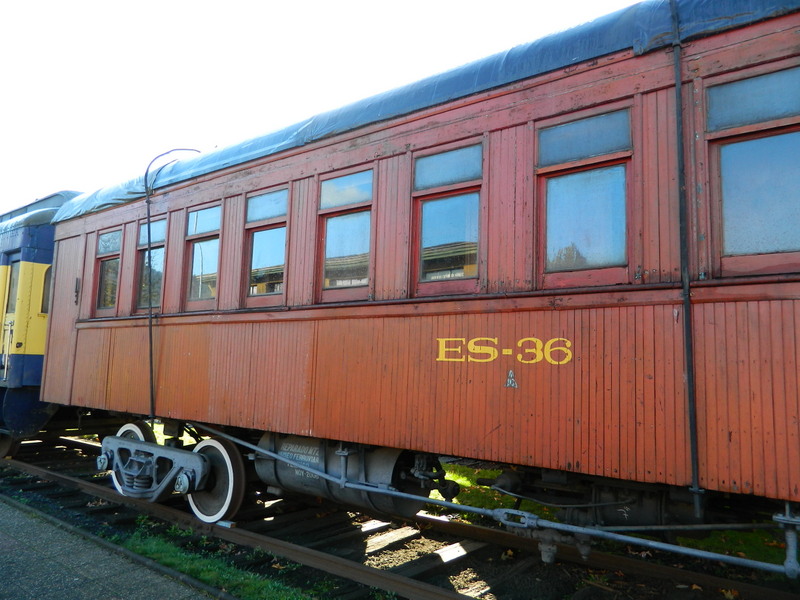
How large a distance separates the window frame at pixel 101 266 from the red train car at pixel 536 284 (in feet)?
4.69

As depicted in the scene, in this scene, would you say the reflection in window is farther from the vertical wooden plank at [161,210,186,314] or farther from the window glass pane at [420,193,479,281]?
the window glass pane at [420,193,479,281]

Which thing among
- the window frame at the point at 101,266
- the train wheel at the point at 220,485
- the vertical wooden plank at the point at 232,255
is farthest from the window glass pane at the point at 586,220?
the window frame at the point at 101,266

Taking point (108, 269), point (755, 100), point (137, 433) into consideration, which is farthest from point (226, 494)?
point (755, 100)

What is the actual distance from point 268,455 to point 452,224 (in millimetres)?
2555

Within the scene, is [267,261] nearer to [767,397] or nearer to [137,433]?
[137,433]

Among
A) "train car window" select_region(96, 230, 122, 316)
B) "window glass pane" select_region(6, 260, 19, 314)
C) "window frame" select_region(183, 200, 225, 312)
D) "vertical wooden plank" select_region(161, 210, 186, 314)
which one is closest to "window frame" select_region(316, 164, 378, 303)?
"window frame" select_region(183, 200, 225, 312)

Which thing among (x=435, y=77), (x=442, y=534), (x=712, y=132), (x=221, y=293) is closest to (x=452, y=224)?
(x=435, y=77)

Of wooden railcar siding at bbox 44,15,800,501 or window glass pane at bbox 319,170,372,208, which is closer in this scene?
wooden railcar siding at bbox 44,15,800,501

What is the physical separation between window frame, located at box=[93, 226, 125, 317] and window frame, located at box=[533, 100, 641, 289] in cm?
502

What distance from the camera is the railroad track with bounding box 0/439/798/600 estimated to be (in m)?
3.83

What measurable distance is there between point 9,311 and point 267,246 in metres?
5.54

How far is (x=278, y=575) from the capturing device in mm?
4273

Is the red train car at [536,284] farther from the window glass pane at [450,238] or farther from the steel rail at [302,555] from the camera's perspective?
the steel rail at [302,555]

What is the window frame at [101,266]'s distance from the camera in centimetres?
652
